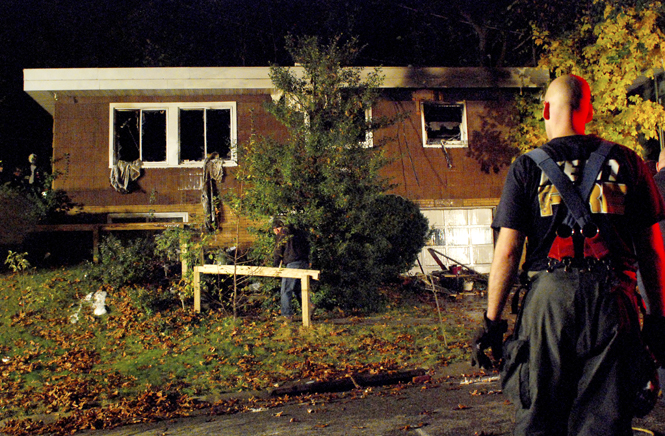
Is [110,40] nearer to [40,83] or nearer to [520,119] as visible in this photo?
[40,83]

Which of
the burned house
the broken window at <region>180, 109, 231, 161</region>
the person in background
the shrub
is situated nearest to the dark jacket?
the person in background

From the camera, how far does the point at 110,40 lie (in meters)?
25.5

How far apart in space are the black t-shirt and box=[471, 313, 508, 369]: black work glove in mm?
296

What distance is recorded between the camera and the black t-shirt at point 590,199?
7.45ft

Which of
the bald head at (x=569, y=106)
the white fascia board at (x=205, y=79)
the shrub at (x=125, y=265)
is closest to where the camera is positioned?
the bald head at (x=569, y=106)

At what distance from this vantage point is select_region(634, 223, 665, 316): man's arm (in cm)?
236

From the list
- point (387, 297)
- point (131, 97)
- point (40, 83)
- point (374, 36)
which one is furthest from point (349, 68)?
point (374, 36)

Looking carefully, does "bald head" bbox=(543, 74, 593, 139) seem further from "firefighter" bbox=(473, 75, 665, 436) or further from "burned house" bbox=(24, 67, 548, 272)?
"burned house" bbox=(24, 67, 548, 272)

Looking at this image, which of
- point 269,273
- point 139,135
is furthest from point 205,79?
point 269,273

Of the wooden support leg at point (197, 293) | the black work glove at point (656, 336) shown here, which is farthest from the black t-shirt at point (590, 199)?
the wooden support leg at point (197, 293)

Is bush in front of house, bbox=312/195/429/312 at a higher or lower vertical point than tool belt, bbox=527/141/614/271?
lower

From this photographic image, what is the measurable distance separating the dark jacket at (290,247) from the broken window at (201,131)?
22.3ft

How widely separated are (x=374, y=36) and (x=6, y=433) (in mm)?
23812

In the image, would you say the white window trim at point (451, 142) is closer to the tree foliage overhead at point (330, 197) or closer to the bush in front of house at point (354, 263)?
the tree foliage overhead at point (330, 197)
